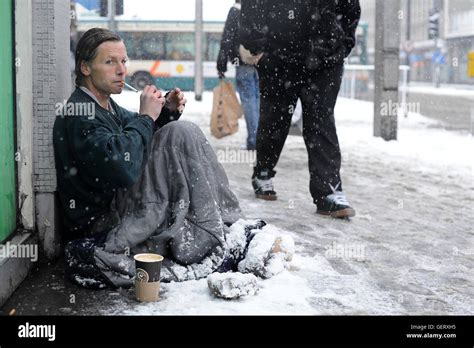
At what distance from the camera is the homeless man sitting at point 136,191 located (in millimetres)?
3025

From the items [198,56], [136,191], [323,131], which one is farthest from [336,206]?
[198,56]

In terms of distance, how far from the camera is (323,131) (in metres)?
4.66

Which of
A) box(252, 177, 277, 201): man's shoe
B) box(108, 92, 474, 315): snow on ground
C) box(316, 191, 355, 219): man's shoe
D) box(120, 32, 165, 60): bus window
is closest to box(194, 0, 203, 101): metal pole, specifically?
box(120, 32, 165, 60): bus window

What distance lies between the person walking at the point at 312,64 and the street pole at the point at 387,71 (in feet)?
16.1

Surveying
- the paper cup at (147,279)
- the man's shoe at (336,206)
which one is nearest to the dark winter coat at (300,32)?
the man's shoe at (336,206)

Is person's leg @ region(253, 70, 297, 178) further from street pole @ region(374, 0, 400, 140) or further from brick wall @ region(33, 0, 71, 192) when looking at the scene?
street pole @ region(374, 0, 400, 140)

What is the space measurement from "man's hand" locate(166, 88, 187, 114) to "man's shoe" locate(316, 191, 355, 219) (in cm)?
155

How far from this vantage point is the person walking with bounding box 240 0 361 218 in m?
4.62

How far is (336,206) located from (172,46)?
23551 mm

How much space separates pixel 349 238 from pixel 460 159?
13.8 feet

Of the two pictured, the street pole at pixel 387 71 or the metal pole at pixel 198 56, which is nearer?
the street pole at pixel 387 71

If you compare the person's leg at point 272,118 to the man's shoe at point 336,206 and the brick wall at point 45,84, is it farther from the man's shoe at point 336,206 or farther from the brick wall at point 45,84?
the brick wall at point 45,84

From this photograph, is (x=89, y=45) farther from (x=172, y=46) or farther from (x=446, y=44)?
(x=446, y=44)
